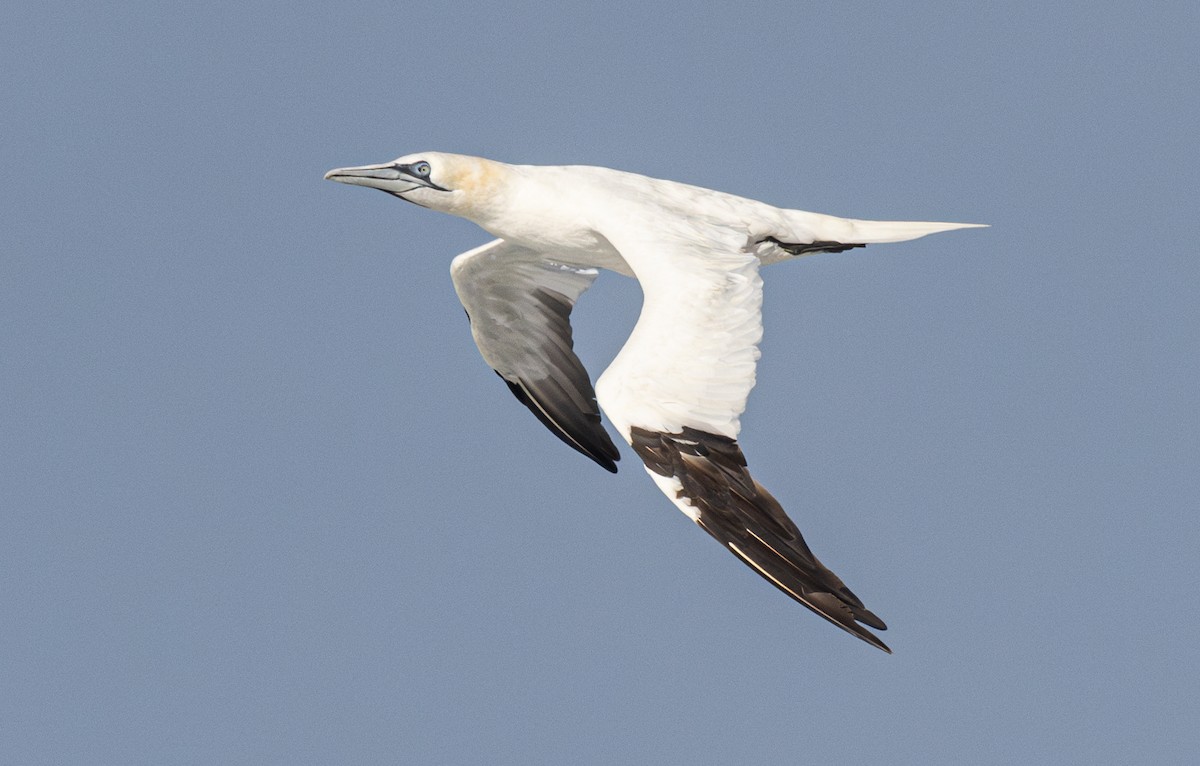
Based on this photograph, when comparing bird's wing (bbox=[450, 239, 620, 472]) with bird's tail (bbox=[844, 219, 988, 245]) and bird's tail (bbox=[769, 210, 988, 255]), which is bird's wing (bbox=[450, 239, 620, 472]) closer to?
bird's tail (bbox=[769, 210, 988, 255])

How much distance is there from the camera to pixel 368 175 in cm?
1706

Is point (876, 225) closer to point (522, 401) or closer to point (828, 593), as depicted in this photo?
point (522, 401)

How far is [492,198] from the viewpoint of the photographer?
17.0 meters

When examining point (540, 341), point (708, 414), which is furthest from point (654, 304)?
point (540, 341)

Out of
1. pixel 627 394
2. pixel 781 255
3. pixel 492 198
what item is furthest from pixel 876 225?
pixel 627 394

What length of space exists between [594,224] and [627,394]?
256cm

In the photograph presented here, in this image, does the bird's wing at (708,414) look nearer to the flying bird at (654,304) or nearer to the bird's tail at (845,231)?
the flying bird at (654,304)

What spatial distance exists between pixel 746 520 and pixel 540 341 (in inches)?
221

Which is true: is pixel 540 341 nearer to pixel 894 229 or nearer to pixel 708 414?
pixel 894 229

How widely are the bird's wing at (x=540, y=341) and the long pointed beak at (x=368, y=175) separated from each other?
6.15 feet

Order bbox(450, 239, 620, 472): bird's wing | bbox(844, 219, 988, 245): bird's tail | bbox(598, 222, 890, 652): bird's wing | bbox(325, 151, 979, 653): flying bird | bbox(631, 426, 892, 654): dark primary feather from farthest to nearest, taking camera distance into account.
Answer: bbox(450, 239, 620, 472): bird's wing, bbox(844, 219, 988, 245): bird's tail, bbox(325, 151, 979, 653): flying bird, bbox(598, 222, 890, 652): bird's wing, bbox(631, 426, 892, 654): dark primary feather

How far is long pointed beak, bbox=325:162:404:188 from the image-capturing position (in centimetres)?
1705

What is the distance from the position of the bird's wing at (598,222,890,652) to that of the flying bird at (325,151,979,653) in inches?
0.4

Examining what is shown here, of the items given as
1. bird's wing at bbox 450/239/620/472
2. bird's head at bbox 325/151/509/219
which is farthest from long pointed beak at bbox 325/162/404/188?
bird's wing at bbox 450/239/620/472
